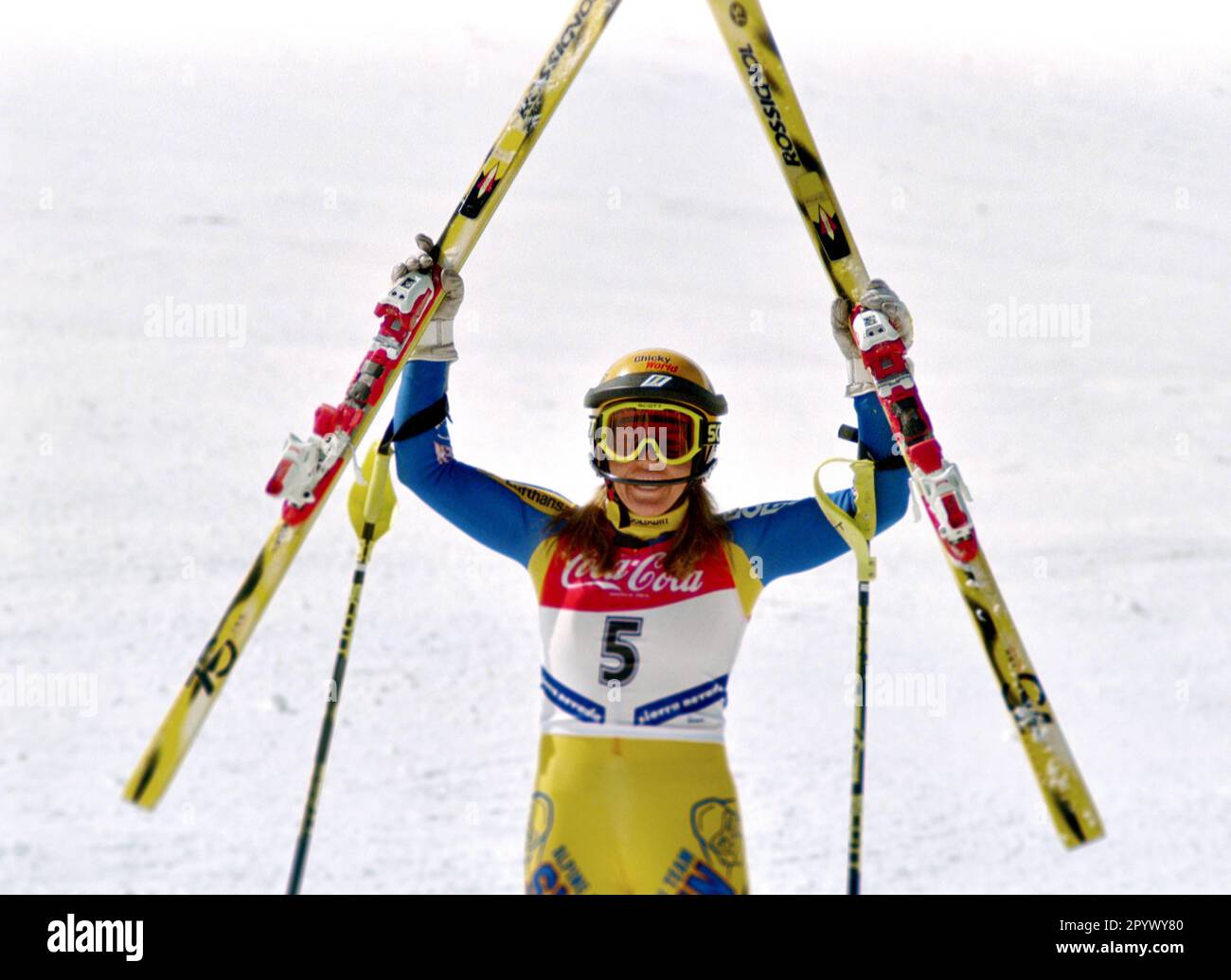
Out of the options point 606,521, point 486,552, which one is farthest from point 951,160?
point 606,521

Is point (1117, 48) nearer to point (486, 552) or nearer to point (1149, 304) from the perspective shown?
point (1149, 304)

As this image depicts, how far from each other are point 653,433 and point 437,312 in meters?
0.88

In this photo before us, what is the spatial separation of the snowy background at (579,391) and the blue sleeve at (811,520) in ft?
15.4

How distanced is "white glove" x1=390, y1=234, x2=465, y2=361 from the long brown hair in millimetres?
685

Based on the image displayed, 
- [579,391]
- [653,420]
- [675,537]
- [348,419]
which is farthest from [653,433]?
[579,391]

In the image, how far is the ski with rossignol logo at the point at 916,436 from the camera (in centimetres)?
457

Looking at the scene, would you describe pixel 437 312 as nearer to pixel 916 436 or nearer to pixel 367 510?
pixel 367 510

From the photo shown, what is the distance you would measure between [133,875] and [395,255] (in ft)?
43.8

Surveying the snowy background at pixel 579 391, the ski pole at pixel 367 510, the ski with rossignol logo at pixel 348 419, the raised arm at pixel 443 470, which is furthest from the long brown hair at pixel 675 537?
the snowy background at pixel 579 391

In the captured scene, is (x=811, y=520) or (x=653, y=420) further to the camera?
(x=811, y=520)

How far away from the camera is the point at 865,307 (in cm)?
502

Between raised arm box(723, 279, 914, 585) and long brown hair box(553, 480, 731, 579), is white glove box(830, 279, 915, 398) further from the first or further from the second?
long brown hair box(553, 480, 731, 579)

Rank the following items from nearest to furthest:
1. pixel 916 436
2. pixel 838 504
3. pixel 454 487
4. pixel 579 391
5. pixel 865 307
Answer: pixel 916 436 → pixel 865 307 → pixel 838 504 → pixel 454 487 → pixel 579 391

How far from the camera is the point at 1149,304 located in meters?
21.7
